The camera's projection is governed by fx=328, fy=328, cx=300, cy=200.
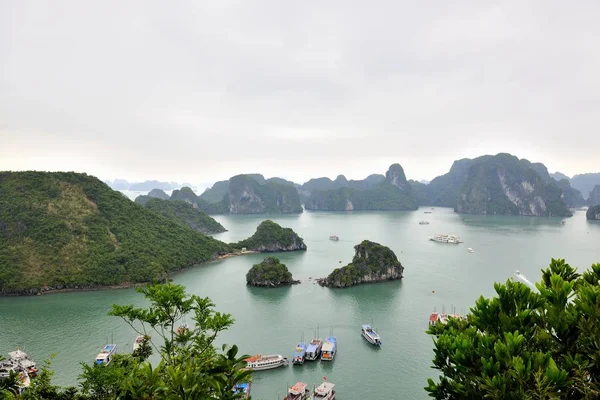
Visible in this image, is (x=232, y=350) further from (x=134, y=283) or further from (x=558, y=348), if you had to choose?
(x=134, y=283)

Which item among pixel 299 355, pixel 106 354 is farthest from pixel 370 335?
pixel 106 354

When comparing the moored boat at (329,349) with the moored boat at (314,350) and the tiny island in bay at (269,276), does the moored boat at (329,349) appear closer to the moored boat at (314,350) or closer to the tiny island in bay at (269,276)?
the moored boat at (314,350)

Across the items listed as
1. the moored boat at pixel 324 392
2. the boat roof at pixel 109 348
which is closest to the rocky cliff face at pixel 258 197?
the boat roof at pixel 109 348

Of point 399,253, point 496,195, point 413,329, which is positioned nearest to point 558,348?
point 413,329

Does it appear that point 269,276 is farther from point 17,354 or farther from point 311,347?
point 17,354

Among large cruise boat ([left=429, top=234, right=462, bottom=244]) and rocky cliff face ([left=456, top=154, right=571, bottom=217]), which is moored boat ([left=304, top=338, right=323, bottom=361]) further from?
rocky cliff face ([left=456, top=154, right=571, bottom=217])

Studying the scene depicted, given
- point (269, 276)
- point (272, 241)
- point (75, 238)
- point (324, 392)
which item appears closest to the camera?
point (324, 392)
